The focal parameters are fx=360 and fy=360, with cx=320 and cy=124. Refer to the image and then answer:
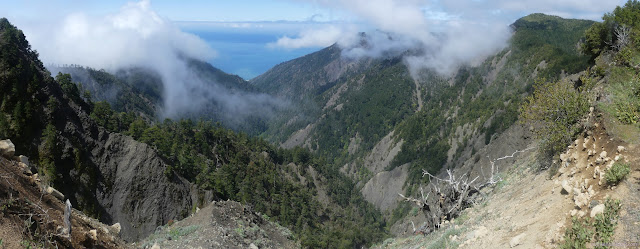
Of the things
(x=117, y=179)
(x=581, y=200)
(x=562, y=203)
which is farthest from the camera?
(x=117, y=179)

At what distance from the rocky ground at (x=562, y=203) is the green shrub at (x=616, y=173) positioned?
0.13 m

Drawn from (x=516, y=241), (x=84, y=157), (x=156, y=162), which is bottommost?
(x=156, y=162)

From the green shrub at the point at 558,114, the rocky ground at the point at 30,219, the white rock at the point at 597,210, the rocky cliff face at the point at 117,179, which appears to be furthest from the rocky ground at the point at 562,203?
the rocky cliff face at the point at 117,179

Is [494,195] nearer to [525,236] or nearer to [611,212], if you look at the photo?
[525,236]

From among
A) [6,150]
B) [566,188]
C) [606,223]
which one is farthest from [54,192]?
[566,188]

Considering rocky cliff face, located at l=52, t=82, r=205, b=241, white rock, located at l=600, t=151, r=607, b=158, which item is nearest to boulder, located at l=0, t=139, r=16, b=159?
white rock, located at l=600, t=151, r=607, b=158

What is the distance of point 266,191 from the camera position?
245 ft

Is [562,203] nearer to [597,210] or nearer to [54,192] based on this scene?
[597,210]

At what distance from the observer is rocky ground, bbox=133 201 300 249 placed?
19016 mm

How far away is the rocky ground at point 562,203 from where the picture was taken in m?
8.41

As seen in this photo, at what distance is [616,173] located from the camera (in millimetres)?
8797

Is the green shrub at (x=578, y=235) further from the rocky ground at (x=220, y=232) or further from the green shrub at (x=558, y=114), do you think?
the rocky ground at (x=220, y=232)

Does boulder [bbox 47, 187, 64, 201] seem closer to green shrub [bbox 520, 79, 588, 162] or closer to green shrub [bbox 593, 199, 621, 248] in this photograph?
green shrub [bbox 593, 199, 621, 248]

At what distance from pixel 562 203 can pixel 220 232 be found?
17130 mm
